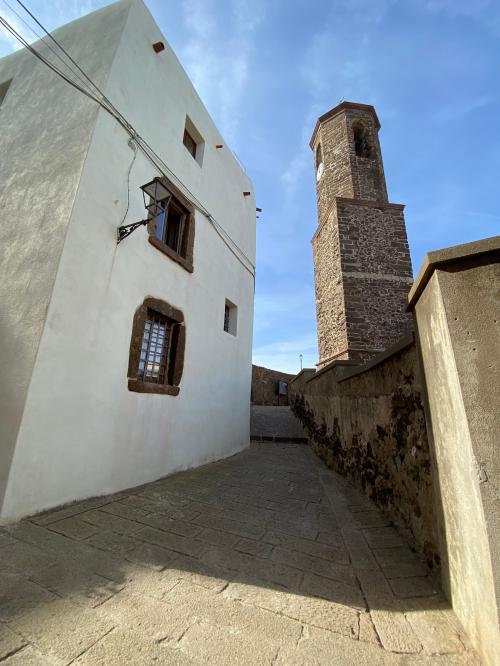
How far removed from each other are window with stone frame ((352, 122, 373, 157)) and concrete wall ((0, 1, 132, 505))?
385 inches

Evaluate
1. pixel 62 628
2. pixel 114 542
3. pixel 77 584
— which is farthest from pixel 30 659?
pixel 114 542

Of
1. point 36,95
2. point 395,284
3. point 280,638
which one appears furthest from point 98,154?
point 395,284

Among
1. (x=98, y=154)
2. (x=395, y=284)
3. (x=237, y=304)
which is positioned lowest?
(x=237, y=304)

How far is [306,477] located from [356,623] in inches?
129

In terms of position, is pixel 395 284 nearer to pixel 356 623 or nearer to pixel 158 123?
pixel 158 123

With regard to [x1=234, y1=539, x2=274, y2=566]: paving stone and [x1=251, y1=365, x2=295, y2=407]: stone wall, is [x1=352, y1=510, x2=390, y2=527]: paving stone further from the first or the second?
[x1=251, y1=365, x2=295, y2=407]: stone wall

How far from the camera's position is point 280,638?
151cm

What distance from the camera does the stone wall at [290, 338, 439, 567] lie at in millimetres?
2307

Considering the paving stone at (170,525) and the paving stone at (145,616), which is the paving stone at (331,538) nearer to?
the paving stone at (170,525)

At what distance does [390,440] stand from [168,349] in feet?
11.9

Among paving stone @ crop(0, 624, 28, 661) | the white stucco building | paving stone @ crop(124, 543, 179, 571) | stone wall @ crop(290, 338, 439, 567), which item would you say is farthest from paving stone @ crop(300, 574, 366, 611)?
the white stucco building

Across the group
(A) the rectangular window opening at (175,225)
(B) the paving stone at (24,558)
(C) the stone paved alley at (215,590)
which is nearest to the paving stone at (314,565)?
(C) the stone paved alley at (215,590)

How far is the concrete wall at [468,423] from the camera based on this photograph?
54.7 inches

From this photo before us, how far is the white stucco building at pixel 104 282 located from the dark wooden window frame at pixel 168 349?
22 millimetres
